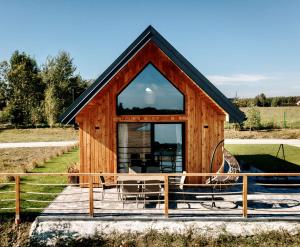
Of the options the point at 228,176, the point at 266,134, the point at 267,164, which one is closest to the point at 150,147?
the point at 228,176

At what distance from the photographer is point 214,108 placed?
1217 centimetres

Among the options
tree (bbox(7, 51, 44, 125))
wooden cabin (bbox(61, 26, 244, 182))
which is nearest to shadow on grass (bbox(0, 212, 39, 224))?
wooden cabin (bbox(61, 26, 244, 182))

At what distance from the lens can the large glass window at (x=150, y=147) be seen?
40.9 ft

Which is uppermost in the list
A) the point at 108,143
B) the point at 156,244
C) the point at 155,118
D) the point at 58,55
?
the point at 58,55

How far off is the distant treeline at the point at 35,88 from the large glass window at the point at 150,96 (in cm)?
3471

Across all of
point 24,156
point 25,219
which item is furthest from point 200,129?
point 24,156

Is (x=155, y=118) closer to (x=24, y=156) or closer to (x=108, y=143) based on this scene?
(x=108, y=143)

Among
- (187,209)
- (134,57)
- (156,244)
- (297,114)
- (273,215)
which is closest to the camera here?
(156,244)

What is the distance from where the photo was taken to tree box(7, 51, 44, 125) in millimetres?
50906

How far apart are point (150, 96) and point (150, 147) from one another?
204 centimetres

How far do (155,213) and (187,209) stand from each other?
42.7 inches

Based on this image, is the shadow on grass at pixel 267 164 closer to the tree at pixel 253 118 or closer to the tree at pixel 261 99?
the tree at pixel 253 118

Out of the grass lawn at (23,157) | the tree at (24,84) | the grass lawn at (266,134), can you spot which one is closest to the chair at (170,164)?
the grass lawn at (23,157)

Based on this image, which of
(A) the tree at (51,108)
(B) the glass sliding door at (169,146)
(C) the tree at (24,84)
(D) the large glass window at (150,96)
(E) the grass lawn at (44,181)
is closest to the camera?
(E) the grass lawn at (44,181)
